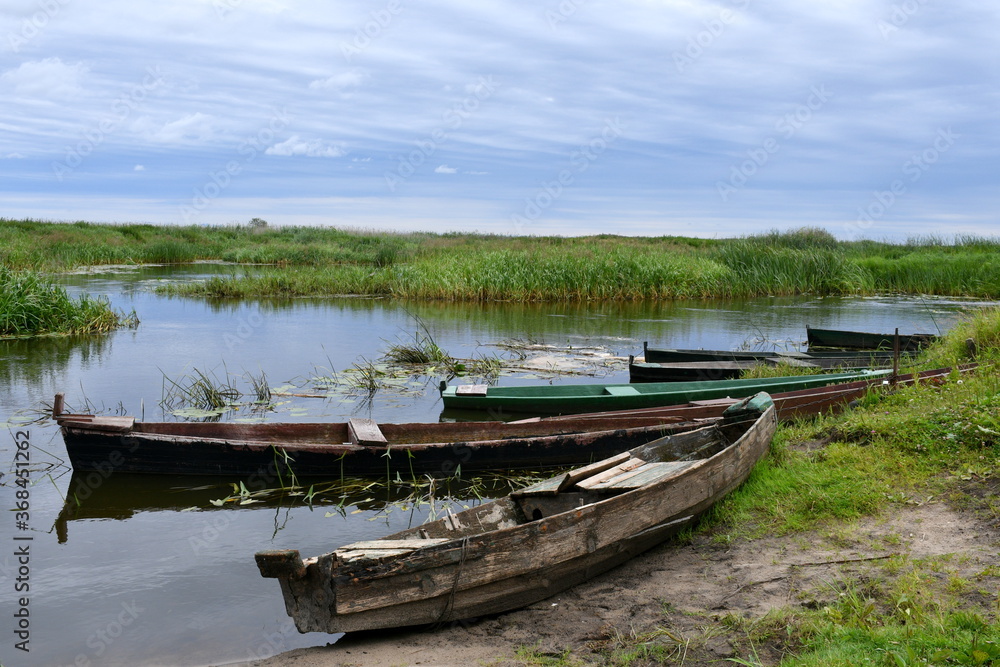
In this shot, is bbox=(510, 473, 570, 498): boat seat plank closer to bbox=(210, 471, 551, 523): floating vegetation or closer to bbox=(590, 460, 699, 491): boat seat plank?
bbox=(590, 460, 699, 491): boat seat plank

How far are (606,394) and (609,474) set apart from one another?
4.02 metres

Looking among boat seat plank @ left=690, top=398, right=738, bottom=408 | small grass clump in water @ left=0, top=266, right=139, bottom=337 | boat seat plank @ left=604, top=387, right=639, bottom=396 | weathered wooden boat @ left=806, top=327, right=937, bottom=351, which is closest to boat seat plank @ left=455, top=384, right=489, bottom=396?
boat seat plank @ left=604, top=387, right=639, bottom=396

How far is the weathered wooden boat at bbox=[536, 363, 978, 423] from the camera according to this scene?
786 centimetres

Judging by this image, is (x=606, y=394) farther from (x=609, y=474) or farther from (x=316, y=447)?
(x=609, y=474)

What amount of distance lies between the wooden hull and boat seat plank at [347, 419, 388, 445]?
0.02 metres

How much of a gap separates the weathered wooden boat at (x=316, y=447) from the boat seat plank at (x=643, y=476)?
1605 mm

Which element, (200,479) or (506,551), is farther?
(200,479)

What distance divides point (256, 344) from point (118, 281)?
15.9m

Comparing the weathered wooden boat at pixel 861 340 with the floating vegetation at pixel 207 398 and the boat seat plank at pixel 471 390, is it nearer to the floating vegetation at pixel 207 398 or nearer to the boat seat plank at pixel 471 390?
the boat seat plank at pixel 471 390

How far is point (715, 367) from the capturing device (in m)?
11.3

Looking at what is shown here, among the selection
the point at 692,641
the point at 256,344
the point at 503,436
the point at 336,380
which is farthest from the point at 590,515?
the point at 256,344

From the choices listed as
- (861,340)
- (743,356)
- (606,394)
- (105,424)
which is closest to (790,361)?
(743,356)

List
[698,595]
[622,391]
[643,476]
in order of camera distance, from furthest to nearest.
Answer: [622,391], [643,476], [698,595]

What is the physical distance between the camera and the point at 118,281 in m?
28.1
